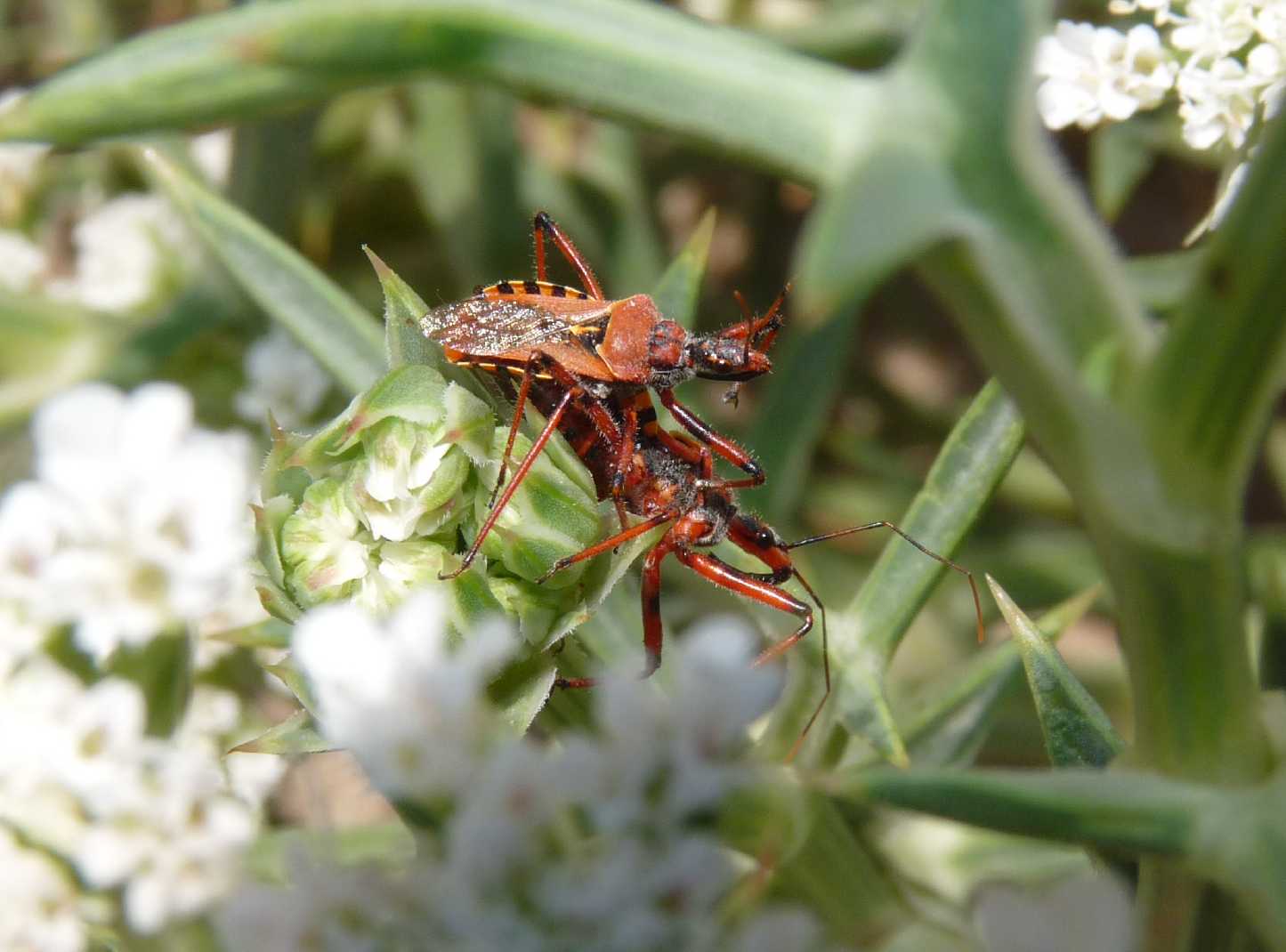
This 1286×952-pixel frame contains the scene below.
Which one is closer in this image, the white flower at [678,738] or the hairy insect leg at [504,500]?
the white flower at [678,738]

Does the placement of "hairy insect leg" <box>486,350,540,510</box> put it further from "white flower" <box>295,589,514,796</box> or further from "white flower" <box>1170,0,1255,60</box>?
"white flower" <box>1170,0,1255,60</box>

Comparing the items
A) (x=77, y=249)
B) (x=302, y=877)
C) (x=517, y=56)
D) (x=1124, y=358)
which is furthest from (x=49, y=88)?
(x=77, y=249)

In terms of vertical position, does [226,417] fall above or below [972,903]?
below

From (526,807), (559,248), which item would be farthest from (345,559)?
(559,248)

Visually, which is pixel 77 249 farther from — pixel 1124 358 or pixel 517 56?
pixel 1124 358

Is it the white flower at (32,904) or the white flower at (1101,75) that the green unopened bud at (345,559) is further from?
the white flower at (1101,75)

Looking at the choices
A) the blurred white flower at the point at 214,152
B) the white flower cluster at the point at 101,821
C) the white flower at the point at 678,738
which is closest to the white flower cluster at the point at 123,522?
the white flower cluster at the point at 101,821
